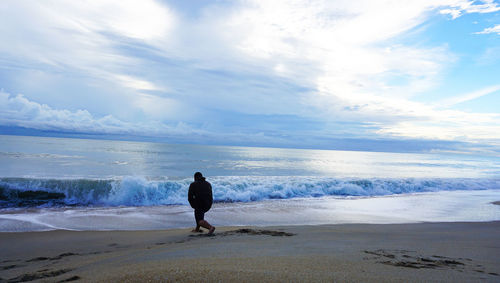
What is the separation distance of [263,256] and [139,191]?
12.9 m

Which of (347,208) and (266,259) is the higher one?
(266,259)

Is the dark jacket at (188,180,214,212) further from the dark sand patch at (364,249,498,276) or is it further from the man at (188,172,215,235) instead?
the dark sand patch at (364,249,498,276)

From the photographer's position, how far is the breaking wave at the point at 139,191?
14547mm

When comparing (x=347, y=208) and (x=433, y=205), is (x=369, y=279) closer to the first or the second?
(x=347, y=208)

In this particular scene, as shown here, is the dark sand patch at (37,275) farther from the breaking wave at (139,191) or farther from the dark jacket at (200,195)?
the breaking wave at (139,191)

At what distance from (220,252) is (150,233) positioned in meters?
4.39

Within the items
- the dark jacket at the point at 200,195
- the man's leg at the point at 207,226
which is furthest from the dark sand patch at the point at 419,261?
the dark jacket at the point at 200,195

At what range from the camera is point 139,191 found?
1566 centimetres

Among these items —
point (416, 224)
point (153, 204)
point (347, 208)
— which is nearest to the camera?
point (416, 224)

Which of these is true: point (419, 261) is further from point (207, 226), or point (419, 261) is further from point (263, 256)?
point (207, 226)

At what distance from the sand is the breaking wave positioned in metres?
6.74

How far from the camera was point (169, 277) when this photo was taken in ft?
9.85

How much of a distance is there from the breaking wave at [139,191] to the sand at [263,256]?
6735 millimetres

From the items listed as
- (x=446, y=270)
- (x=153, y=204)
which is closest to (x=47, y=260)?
(x=446, y=270)
